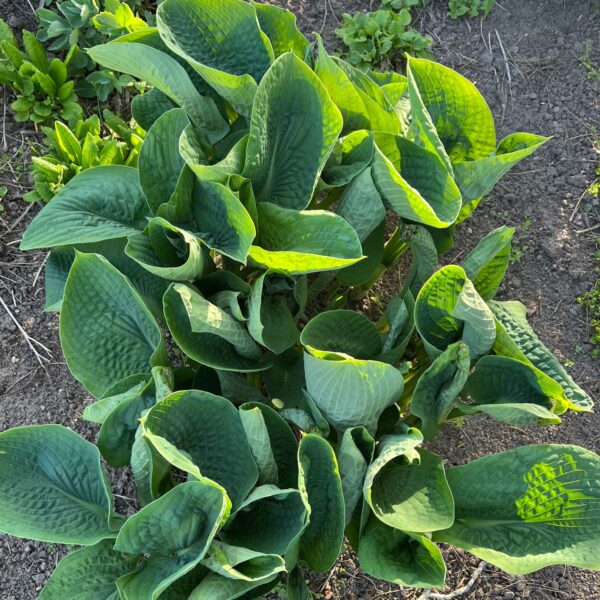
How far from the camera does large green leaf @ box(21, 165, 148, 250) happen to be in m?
1.32

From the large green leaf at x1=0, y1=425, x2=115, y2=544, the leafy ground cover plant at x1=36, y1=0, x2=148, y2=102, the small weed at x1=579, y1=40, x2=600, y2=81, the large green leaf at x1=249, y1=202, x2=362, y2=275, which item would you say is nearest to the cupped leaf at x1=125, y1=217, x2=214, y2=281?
the large green leaf at x1=249, y1=202, x2=362, y2=275

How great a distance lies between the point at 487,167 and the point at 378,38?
36.0 inches

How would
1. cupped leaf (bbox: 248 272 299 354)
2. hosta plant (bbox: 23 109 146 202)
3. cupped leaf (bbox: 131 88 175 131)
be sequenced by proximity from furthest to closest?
hosta plant (bbox: 23 109 146 202), cupped leaf (bbox: 131 88 175 131), cupped leaf (bbox: 248 272 299 354)

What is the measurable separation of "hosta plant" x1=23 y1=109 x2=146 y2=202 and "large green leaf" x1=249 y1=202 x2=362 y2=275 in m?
0.61

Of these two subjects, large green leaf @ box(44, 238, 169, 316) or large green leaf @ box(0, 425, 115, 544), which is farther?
large green leaf @ box(44, 238, 169, 316)

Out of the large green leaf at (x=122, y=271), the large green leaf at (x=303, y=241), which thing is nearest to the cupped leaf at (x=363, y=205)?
the large green leaf at (x=303, y=241)

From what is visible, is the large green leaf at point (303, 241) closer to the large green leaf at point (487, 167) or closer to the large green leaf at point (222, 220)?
the large green leaf at point (222, 220)

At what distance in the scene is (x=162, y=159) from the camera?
53.2 inches

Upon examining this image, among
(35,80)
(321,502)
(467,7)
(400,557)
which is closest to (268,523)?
(321,502)

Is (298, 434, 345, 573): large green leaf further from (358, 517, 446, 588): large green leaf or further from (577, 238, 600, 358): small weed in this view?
(577, 238, 600, 358): small weed

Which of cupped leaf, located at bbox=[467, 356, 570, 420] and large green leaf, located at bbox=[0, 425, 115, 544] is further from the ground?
cupped leaf, located at bbox=[467, 356, 570, 420]

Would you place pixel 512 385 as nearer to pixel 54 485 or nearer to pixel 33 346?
pixel 54 485

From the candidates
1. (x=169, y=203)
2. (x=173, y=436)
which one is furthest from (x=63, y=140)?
(x=173, y=436)

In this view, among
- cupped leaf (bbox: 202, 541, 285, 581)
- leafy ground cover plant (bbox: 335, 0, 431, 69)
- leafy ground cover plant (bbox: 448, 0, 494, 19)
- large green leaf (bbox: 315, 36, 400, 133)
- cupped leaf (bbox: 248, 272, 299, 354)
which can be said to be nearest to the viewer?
cupped leaf (bbox: 202, 541, 285, 581)
